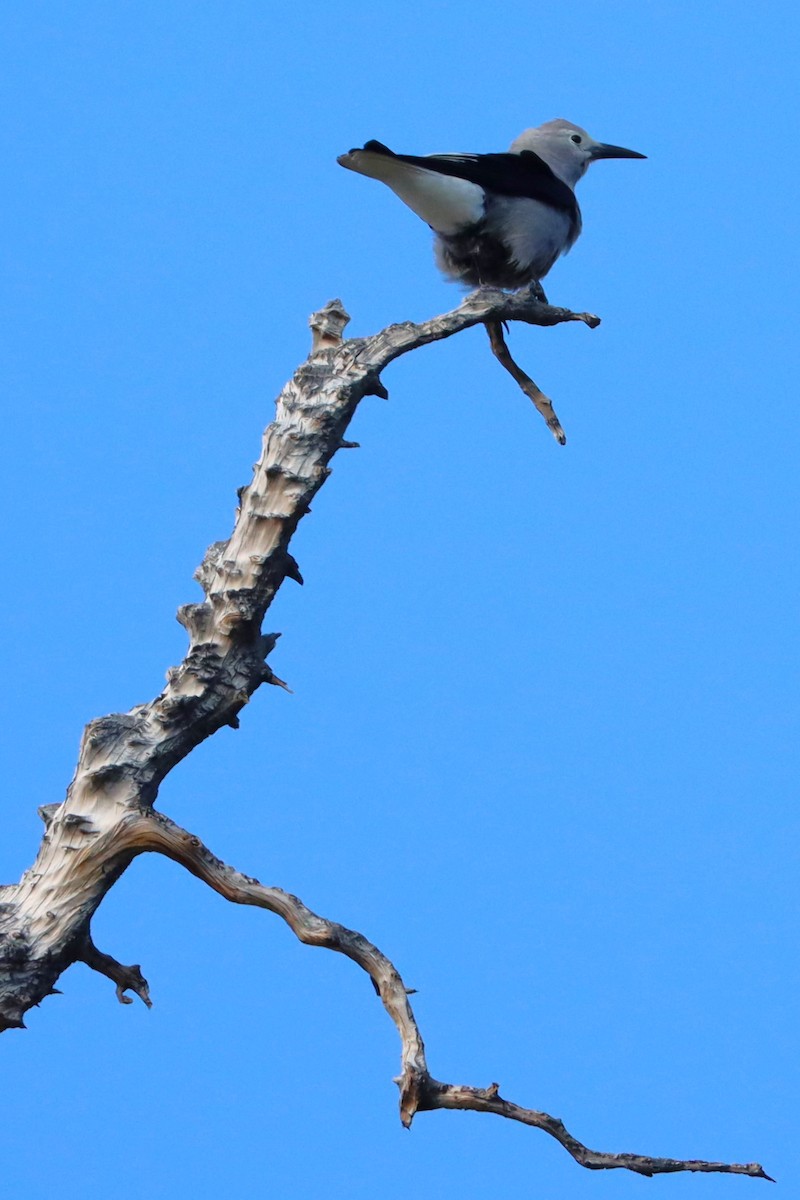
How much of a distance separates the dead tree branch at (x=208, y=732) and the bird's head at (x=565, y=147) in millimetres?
1537

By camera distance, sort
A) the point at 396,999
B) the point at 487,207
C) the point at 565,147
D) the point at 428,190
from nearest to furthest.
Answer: the point at 396,999, the point at 428,190, the point at 487,207, the point at 565,147

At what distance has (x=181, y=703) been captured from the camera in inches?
167

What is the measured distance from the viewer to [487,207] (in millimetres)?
5012

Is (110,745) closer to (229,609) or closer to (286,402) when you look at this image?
(229,609)

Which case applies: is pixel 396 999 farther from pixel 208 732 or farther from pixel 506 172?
pixel 506 172

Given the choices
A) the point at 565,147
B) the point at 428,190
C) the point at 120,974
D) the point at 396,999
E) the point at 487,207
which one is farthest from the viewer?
the point at 565,147

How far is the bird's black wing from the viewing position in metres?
4.79

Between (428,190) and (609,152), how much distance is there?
1.49 meters

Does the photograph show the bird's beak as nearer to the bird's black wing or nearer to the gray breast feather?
the bird's black wing

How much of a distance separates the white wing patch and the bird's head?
885 mm

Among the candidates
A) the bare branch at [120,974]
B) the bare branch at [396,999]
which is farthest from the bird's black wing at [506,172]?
the bare branch at [120,974]

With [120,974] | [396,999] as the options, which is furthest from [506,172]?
[120,974]

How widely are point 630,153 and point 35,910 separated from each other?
3994 millimetres

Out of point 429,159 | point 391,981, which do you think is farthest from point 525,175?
point 391,981
